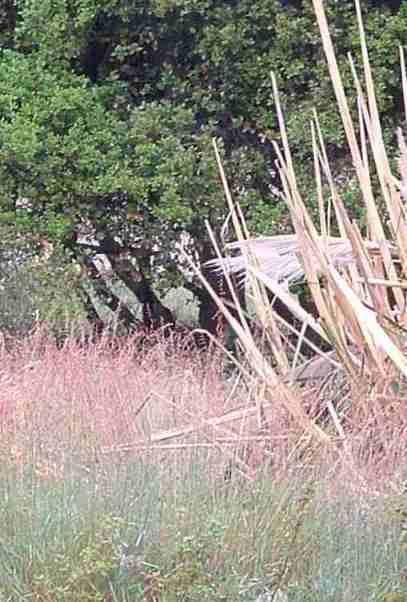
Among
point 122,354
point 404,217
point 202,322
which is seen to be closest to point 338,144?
point 202,322

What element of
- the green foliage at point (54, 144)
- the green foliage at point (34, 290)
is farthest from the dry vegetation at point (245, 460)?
the green foliage at point (54, 144)

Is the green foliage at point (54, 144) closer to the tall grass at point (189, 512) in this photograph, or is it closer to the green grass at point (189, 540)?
the tall grass at point (189, 512)

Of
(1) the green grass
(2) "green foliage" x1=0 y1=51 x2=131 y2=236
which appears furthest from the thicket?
(1) the green grass

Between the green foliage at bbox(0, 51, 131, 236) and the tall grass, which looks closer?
the tall grass

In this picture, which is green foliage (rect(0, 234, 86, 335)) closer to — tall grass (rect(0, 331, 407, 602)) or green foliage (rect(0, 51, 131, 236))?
green foliage (rect(0, 51, 131, 236))

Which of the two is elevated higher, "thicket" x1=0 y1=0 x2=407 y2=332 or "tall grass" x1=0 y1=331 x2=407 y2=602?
"thicket" x1=0 y1=0 x2=407 y2=332

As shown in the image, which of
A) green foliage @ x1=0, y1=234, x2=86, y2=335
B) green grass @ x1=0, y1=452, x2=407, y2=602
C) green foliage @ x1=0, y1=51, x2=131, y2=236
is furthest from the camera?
green foliage @ x1=0, y1=234, x2=86, y2=335

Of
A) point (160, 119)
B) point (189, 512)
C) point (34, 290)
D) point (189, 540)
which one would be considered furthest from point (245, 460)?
point (160, 119)

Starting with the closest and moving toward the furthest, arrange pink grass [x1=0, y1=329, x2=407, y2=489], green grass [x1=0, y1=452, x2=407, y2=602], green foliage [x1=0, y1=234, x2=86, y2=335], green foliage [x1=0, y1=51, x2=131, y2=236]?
green grass [x1=0, y1=452, x2=407, y2=602], pink grass [x1=0, y1=329, x2=407, y2=489], green foliage [x1=0, y1=51, x2=131, y2=236], green foliage [x1=0, y1=234, x2=86, y2=335]

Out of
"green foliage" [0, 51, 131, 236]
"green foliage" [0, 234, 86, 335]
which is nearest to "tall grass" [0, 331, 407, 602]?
"green foliage" [0, 234, 86, 335]

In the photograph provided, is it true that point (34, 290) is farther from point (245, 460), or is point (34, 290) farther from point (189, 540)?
point (189, 540)

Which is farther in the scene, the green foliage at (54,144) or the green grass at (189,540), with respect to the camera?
the green foliage at (54,144)

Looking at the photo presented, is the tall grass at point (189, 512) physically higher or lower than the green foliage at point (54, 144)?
lower

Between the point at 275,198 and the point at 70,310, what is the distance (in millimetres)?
1924
